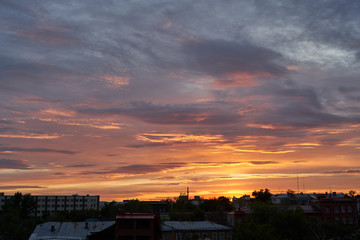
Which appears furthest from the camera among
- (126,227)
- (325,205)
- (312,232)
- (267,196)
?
(267,196)

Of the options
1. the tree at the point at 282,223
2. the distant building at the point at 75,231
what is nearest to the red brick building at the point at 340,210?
the tree at the point at 282,223

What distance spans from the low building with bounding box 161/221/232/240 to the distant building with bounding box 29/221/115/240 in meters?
15.6

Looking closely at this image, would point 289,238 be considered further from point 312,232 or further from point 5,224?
point 5,224

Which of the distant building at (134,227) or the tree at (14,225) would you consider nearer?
the distant building at (134,227)

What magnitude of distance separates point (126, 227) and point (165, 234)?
62.5ft

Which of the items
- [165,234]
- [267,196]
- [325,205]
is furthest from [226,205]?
[165,234]

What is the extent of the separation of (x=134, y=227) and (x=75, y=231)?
671 inches

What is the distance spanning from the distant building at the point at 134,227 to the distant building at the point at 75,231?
5281 mm

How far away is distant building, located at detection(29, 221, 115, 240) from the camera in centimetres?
8262

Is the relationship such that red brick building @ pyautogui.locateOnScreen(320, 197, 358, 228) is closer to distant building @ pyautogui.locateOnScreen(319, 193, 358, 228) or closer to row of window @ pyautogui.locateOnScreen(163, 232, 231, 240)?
Result: distant building @ pyautogui.locateOnScreen(319, 193, 358, 228)

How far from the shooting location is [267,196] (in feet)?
515

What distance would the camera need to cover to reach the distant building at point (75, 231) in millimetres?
82625

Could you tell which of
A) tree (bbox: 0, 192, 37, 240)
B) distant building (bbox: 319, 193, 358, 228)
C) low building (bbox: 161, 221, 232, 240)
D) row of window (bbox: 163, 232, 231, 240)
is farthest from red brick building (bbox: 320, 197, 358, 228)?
tree (bbox: 0, 192, 37, 240)

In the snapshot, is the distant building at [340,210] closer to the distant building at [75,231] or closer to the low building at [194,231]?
the low building at [194,231]
